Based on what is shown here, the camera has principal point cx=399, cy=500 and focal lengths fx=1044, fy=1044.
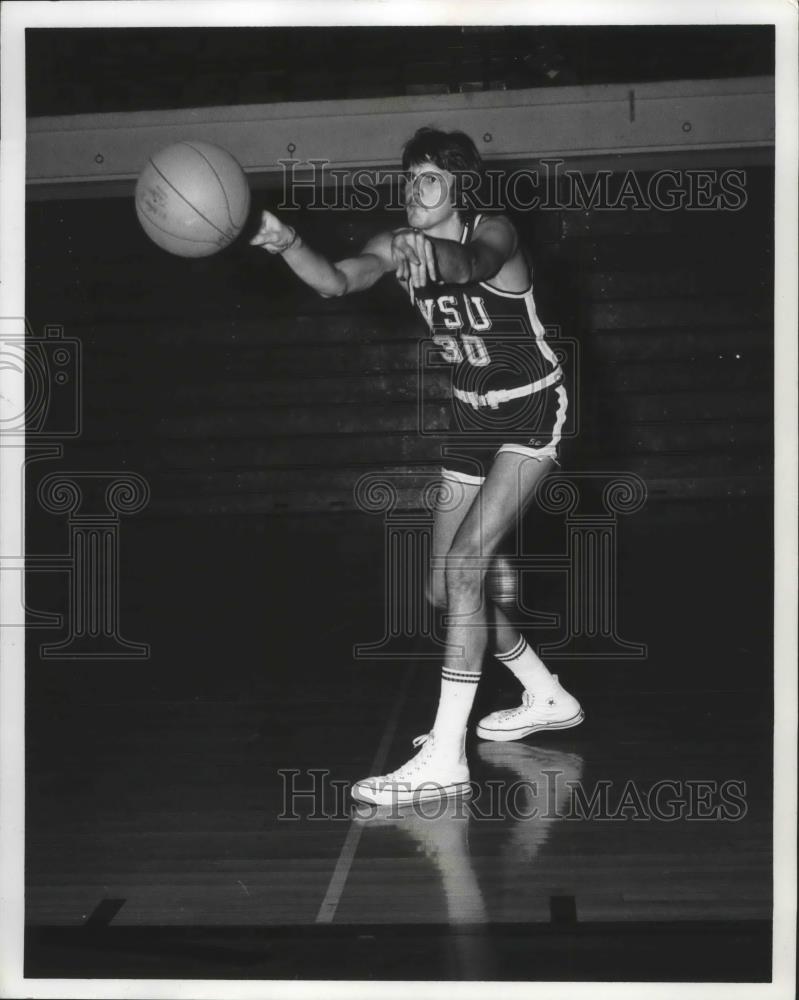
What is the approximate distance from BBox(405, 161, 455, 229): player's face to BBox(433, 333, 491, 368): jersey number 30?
0.34m

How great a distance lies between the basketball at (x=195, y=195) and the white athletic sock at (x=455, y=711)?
1.32 metres

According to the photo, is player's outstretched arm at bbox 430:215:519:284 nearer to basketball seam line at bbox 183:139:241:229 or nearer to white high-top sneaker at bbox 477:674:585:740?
basketball seam line at bbox 183:139:241:229

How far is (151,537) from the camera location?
682 centimetres

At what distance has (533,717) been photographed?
11.3 ft

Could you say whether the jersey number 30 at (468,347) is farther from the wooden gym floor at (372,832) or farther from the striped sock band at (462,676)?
the wooden gym floor at (372,832)

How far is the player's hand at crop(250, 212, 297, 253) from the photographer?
8.41ft

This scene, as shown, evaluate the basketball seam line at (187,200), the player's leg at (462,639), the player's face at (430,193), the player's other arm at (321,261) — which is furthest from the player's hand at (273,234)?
the player's leg at (462,639)

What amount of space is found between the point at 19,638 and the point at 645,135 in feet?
17.0

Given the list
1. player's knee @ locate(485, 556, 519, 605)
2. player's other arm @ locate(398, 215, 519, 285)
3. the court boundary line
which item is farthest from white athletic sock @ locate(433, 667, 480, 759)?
player's other arm @ locate(398, 215, 519, 285)

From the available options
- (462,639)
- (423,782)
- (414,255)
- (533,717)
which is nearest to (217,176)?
(414,255)

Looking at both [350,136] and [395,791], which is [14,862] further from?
[350,136]

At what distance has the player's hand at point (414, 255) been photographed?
2.26 meters

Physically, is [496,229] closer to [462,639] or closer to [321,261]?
[321,261]

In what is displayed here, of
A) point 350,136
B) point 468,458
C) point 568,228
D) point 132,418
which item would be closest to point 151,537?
point 132,418
